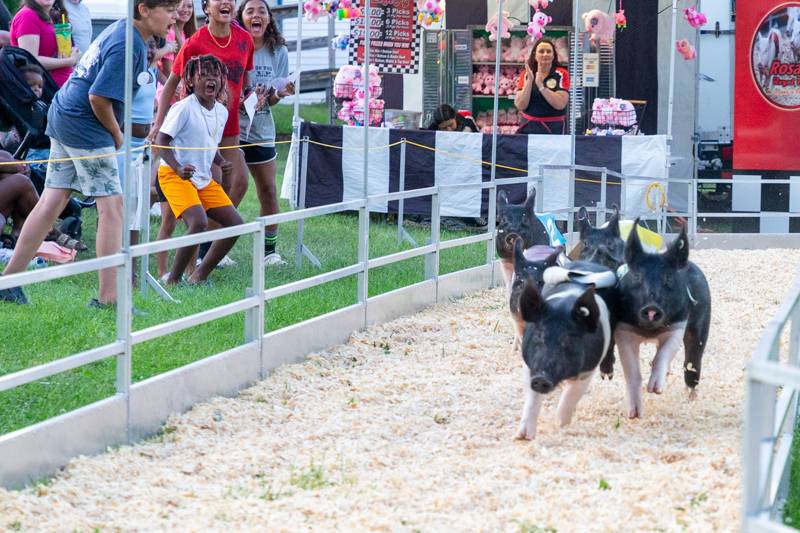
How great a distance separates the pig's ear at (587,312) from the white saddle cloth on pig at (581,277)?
1.08ft

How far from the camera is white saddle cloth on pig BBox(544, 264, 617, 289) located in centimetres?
550

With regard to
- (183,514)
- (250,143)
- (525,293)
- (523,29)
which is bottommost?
(183,514)

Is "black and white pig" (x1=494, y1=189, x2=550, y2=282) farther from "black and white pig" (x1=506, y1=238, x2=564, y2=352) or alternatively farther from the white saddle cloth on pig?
the white saddle cloth on pig

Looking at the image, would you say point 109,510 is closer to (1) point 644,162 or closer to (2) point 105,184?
(2) point 105,184

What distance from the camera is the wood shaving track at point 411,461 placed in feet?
14.2

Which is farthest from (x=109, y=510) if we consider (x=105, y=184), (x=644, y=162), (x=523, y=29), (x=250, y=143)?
(x=523, y=29)

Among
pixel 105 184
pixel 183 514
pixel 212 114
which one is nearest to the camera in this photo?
pixel 183 514

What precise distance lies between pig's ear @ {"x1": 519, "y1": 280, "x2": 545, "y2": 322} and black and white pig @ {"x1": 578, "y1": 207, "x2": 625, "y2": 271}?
1161 mm

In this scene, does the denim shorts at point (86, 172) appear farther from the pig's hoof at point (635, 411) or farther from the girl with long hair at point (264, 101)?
the pig's hoof at point (635, 411)

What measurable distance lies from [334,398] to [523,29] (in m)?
9.13

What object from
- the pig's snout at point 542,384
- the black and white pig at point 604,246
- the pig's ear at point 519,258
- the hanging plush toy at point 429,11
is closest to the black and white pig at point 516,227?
the black and white pig at point 604,246

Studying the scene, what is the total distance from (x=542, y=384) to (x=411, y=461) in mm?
603

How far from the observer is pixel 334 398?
6.08m

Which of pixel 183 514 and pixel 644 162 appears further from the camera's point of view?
pixel 644 162
